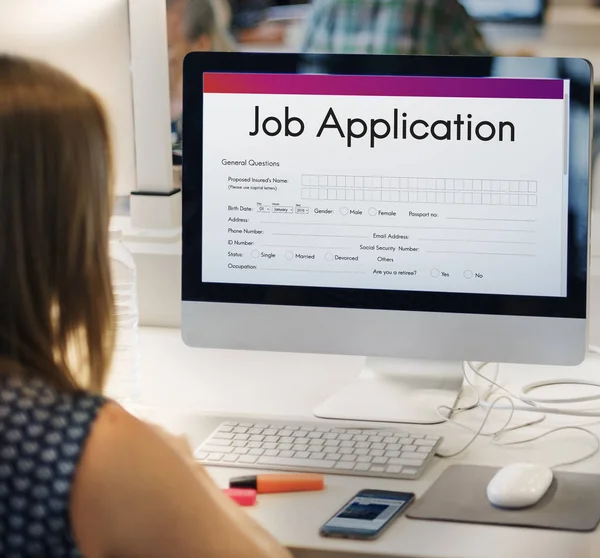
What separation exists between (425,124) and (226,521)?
65cm

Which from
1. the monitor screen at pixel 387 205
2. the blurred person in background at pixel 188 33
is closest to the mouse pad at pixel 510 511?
the monitor screen at pixel 387 205

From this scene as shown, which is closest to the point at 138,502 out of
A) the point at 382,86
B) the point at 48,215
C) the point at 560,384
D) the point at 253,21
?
the point at 48,215

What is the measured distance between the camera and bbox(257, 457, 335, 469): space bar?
1.19 m

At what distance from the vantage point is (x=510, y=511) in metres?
1.07

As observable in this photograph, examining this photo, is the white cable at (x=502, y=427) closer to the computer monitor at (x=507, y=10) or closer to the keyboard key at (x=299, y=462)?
the keyboard key at (x=299, y=462)

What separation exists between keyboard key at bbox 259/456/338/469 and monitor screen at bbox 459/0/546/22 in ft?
2.82

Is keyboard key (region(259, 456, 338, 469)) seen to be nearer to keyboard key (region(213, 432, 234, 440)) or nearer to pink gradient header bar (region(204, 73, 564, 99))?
keyboard key (region(213, 432, 234, 440))

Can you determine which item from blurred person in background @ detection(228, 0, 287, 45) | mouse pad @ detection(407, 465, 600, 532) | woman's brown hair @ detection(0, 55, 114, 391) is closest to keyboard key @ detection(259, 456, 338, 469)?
mouse pad @ detection(407, 465, 600, 532)

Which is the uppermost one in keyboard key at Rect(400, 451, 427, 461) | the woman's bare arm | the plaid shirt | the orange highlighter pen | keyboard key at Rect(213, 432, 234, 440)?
the plaid shirt

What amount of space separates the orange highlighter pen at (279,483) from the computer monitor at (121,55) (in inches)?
24.5

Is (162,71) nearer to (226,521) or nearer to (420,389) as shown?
(420,389)

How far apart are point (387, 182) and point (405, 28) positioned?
0.48 metres

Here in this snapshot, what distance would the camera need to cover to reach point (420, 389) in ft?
4.75

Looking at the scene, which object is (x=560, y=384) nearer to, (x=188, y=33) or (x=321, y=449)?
(x=321, y=449)
